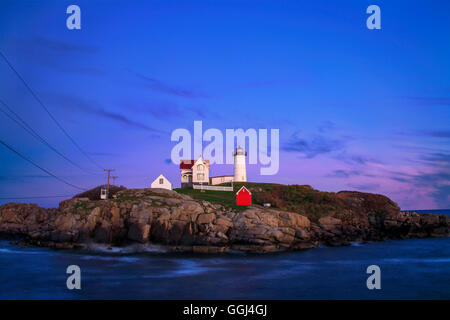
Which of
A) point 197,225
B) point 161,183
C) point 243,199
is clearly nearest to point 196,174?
point 161,183

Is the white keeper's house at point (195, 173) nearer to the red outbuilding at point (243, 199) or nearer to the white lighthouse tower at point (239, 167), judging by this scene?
the white lighthouse tower at point (239, 167)

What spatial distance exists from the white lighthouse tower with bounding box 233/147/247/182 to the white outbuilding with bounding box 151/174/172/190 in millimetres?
16956

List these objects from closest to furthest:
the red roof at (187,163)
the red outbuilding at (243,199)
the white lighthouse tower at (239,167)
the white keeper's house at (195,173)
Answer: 1. the red outbuilding at (243,199)
2. the white keeper's house at (195,173)
3. the red roof at (187,163)
4. the white lighthouse tower at (239,167)

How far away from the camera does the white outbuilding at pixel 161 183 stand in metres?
45.1

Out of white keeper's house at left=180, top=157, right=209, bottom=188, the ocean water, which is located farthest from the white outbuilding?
the ocean water

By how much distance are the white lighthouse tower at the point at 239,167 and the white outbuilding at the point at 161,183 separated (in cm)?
1696

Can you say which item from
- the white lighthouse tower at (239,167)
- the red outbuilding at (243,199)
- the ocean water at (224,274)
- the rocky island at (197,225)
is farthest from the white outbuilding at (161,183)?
the white lighthouse tower at (239,167)

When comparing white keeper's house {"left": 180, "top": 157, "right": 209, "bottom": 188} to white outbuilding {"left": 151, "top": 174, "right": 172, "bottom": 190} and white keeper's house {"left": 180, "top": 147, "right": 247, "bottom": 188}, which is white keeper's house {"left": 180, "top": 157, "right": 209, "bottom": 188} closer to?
white keeper's house {"left": 180, "top": 147, "right": 247, "bottom": 188}

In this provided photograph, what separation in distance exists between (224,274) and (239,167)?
1512 inches

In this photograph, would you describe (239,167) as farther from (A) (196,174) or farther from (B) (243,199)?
(B) (243,199)

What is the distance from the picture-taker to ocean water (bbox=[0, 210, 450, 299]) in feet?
59.6
